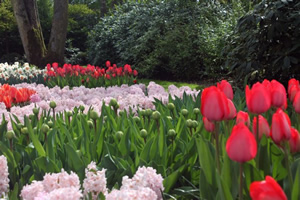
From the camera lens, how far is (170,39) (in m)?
12.0

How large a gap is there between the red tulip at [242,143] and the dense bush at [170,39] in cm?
960

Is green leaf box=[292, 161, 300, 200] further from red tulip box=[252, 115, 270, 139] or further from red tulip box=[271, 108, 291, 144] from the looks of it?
red tulip box=[252, 115, 270, 139]

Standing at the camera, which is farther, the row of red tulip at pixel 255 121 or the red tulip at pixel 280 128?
the red tulip at pixel 280 128

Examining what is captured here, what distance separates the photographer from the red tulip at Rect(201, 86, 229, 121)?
1.38m

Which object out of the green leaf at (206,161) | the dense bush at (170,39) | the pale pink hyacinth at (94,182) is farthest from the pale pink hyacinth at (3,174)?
the dense bush at (170,39)

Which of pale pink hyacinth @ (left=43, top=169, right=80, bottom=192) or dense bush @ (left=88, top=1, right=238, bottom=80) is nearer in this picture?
pale pink hyacinth @ (left=43, top=169, right=80, bottom=192)

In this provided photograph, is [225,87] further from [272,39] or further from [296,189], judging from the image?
[272,39]

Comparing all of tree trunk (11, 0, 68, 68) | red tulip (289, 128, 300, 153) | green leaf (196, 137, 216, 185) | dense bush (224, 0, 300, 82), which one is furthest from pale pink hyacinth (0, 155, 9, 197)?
tree trunk (11, 0, 68, 68)

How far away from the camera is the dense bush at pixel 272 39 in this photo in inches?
192

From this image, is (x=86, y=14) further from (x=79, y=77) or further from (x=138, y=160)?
(x=138, y=160)

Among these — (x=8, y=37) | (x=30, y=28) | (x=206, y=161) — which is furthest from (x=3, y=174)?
(x=8, y=37)

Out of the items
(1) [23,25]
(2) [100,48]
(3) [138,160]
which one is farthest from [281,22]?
(2) [100,48]

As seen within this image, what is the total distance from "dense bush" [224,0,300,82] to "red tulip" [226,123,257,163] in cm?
401

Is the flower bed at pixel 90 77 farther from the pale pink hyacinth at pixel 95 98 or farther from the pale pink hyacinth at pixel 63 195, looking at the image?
the pale pink hyacinth at pixel 63 195
